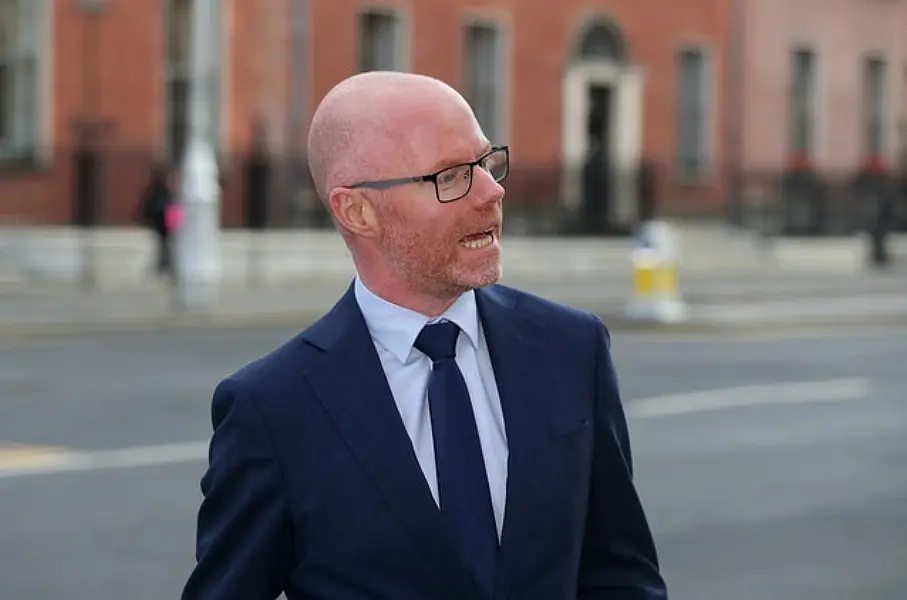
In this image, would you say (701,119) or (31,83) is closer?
(31,83)

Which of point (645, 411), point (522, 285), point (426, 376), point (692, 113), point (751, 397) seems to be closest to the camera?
point (426, 376)

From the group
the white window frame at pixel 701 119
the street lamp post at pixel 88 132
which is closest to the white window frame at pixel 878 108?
the white window frame at pixel 701 119

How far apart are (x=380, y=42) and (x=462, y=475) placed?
101 feet

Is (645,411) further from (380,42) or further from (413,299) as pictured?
(380,42)

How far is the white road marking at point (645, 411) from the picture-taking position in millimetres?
10844

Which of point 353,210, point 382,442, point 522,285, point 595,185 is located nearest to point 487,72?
point 595,185

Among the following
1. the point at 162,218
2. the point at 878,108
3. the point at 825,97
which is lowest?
the point at 162,218

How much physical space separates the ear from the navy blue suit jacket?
12 centimetres

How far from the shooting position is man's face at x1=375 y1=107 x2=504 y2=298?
281cm

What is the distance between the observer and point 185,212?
24578mm

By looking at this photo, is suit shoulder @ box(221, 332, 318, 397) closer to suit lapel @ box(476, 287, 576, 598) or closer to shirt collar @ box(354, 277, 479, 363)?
shirt collar @ box(354, 277, 479, 363)

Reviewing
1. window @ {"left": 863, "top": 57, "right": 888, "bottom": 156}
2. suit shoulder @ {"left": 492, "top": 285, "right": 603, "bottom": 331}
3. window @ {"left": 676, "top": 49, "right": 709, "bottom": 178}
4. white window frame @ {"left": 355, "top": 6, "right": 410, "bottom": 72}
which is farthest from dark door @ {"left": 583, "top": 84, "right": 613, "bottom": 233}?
suit shoulder @ {"left": 492, "top": 285, "right": 603, "bottom": 331}

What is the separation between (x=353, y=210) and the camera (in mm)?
2850

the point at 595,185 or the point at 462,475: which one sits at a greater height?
the point at 595,185
